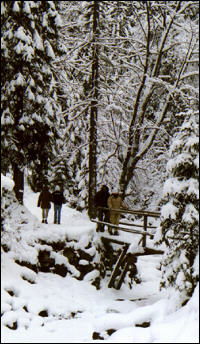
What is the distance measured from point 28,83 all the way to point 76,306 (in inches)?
327

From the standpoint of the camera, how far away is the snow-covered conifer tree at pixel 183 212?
9.66 meters

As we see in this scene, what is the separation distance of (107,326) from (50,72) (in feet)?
36.0

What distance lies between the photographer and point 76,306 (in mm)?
15508

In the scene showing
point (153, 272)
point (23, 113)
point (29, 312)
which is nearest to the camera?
point (29, 312)

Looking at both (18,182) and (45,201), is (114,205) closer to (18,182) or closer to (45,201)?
(45,201)

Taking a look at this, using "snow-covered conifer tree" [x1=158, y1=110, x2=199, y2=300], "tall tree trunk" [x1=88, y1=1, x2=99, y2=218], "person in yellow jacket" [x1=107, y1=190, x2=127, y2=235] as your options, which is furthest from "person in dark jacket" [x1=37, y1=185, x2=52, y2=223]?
"snow-covered conifer tree" [x1=158, y1=110, x2=199, y2=300]

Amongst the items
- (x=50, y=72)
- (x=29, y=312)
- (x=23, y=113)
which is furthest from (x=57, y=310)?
(x=50, y=72)

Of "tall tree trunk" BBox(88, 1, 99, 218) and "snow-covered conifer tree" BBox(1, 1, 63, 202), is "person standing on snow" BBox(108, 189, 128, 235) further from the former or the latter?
"snow-covered conifer tree" BBox(1, 1, 63, 202)

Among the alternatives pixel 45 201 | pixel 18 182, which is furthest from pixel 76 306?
Result: pixel 18 182

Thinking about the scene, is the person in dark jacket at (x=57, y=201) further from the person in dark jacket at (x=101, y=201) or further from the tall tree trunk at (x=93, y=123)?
the person in dark jacket at (x=101, y=201)

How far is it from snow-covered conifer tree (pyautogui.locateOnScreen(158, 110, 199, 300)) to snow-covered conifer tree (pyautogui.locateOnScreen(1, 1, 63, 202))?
292 inches

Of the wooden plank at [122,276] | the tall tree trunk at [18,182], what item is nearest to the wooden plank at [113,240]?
the wooden plank at [122,276]

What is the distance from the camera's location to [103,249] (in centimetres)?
1817

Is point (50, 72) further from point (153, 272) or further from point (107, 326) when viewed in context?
point (107, 326)
